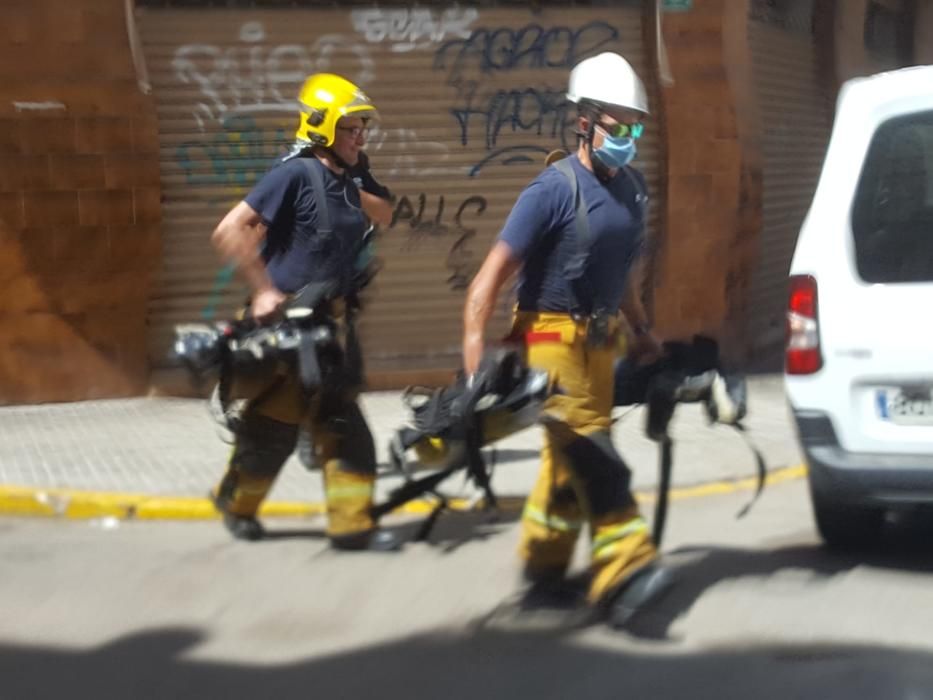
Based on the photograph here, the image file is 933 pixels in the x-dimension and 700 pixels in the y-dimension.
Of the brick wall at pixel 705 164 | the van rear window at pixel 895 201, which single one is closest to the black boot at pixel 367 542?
the van rear window at pixel 895 201

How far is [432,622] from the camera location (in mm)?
5152

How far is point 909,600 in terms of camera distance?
523 cm

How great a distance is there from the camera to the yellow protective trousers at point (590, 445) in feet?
16.1

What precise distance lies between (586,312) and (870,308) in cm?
113

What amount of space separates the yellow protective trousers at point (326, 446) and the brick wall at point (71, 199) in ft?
12.6

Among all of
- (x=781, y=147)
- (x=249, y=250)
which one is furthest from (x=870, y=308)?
(x=781, y=147)

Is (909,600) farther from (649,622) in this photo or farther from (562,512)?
(562,512)

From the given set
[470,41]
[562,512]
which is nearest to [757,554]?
[562,512]

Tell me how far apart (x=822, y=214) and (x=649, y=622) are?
1.72 metres

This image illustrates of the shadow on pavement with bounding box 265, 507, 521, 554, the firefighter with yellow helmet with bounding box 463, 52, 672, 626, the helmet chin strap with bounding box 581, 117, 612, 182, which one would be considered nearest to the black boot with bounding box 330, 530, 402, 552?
the shadow on pavement with bounding box 265, 507, 521, 554

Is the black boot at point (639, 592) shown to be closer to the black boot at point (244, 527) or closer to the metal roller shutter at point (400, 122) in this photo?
the black boot at point (244, 527)

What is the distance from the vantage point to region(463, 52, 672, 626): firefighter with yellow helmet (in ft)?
16.0

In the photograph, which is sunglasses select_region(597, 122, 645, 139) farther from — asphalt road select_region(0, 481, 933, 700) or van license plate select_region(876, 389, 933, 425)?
asphalt road select_region(0, 481, 933, 700)

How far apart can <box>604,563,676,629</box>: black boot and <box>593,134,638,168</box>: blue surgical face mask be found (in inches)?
54.8
